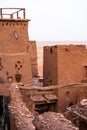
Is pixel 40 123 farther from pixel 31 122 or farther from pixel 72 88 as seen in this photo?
pixel 72 88

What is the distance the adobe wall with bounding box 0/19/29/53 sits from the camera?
25.2 meters

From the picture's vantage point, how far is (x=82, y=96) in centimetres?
2258

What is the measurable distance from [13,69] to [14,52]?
126 centimetres

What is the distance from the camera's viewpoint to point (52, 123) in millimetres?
9945

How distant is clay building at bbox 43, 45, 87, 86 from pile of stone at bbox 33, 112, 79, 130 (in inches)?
520

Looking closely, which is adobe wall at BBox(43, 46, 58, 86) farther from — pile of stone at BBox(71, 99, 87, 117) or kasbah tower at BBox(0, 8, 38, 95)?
pile of stone at BBox(71, 99, 87, 117)

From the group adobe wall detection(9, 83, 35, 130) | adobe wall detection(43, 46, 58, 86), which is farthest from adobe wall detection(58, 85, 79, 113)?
adobe wall detection(9, 83, 35, 130)

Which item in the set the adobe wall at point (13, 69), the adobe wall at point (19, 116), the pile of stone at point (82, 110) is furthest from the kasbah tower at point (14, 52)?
the pile of stone at point (82, 110)

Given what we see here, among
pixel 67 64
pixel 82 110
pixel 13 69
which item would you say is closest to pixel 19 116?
pixel 82 110

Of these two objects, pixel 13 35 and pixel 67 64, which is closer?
pixel 67 64

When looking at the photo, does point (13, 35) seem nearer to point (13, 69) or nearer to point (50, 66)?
point (13, 69)

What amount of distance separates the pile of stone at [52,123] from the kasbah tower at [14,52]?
14.1 meters

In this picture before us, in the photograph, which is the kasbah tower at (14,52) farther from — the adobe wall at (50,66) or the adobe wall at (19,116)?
the adobe wall at (19,116)

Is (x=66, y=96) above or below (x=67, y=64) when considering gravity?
below
